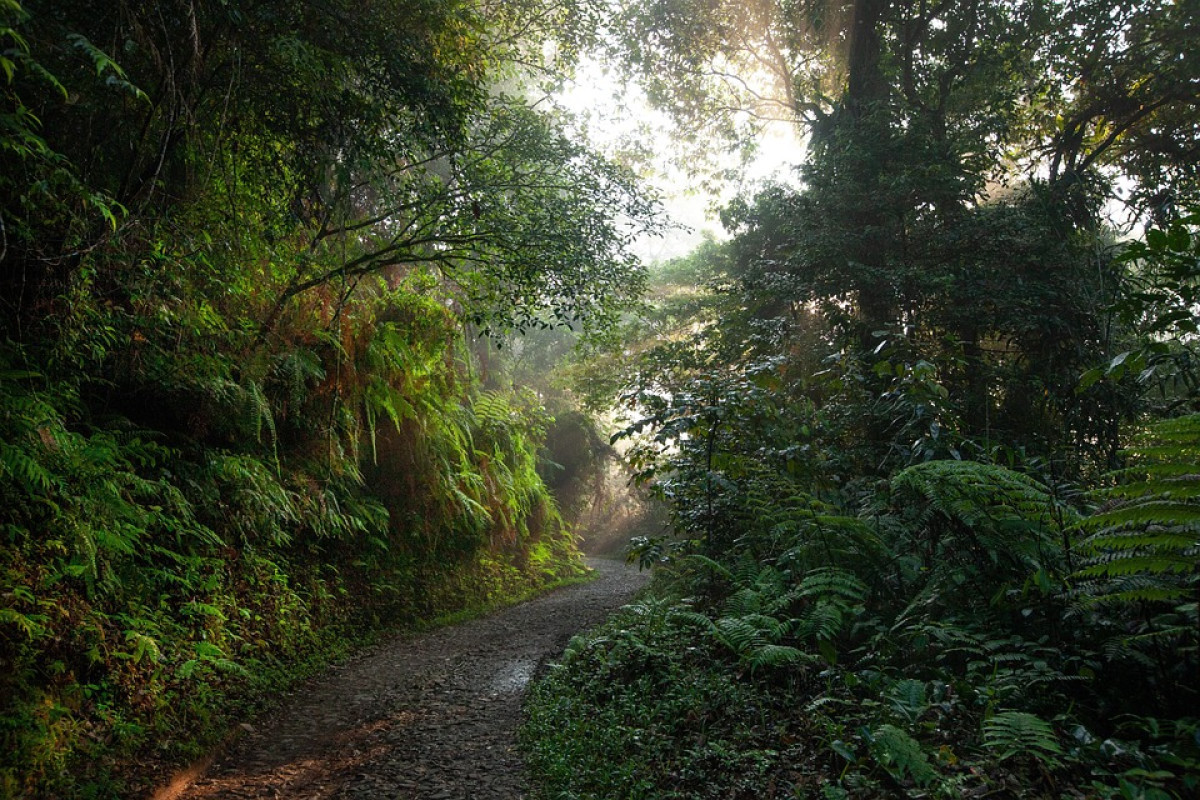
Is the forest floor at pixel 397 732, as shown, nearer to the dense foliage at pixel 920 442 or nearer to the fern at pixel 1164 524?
the dense foliage at pixel 920 442

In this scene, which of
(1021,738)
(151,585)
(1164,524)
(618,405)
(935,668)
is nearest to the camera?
(1021,738)

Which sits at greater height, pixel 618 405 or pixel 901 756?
pixel 618 405

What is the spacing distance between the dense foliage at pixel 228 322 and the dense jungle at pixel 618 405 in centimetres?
4

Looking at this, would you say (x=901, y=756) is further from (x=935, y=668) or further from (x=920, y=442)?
(x=920, y=442)

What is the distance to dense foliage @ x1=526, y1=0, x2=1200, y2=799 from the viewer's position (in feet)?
10.2

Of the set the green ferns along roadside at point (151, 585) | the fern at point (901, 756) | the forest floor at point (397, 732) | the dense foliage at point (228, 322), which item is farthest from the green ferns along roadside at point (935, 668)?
the dense foliage at point (228, 322)

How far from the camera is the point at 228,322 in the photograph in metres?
7.65

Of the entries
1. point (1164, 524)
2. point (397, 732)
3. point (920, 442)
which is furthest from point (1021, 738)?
point (397, 732)

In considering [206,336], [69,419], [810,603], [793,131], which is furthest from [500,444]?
[793,131]

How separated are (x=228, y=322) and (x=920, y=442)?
7.61 metres

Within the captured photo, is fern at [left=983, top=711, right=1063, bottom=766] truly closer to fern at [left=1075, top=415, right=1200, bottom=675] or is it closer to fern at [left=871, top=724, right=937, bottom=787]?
A: fern at [left=871, top=724, right=937, bottom=787]

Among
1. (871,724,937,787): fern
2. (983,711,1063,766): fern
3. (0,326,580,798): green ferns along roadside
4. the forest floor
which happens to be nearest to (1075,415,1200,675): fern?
(983,711,1063,766): fern

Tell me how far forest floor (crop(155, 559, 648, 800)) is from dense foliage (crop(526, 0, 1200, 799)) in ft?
1.70

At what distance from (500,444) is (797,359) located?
6.60 metres
